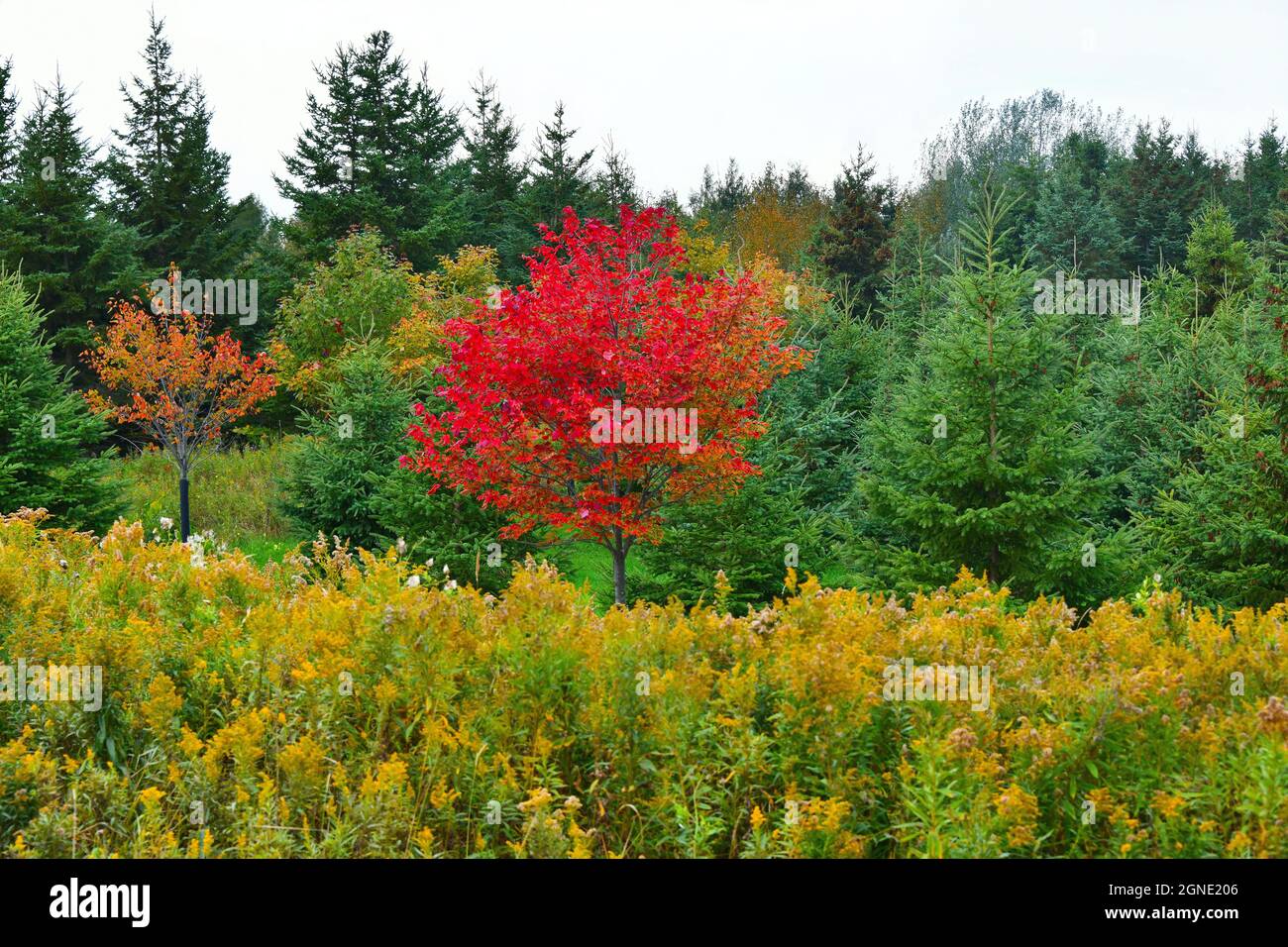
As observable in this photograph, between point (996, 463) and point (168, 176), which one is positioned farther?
point (168, 176)

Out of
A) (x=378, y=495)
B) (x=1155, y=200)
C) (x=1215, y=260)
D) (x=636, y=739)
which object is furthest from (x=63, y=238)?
(x=1155, y=200)

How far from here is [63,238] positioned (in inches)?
977

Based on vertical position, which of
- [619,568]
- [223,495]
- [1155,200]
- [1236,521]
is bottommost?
[619,568]

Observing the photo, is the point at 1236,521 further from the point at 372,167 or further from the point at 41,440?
the point at 372,167

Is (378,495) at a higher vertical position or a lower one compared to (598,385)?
lower

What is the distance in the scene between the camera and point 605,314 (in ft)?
31.7

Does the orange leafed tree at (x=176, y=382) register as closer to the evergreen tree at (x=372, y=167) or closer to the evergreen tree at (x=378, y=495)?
the evergreen tree at (x=378, y=495)

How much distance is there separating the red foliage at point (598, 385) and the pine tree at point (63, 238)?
1791 centimetres

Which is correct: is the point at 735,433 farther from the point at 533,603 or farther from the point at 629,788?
the point at 629,788

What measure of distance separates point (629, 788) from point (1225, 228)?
2963 cm

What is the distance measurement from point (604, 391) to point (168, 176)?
929 inches

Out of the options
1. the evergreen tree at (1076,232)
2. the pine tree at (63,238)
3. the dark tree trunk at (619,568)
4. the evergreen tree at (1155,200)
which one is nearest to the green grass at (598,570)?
the dark tree trunk at (619,568)
